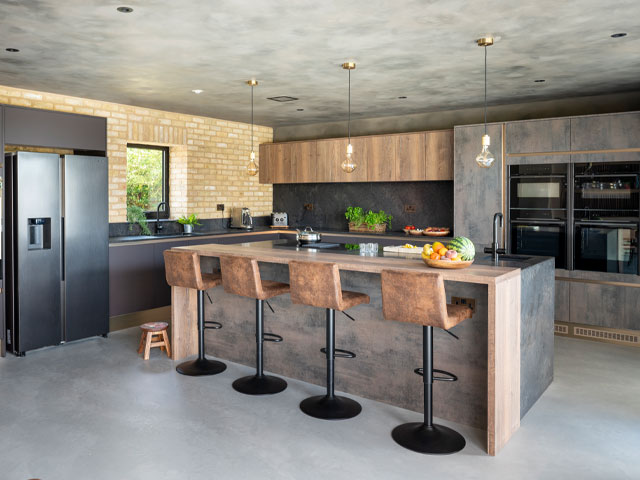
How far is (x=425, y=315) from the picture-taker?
311 centimetres

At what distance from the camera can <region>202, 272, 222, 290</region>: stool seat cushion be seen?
4406 mm

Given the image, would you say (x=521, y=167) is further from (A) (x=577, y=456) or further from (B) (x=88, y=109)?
(B) (x=88, y=109)

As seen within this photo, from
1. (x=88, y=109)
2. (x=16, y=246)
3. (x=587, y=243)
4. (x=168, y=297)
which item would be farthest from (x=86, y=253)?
(x=587, y=243)

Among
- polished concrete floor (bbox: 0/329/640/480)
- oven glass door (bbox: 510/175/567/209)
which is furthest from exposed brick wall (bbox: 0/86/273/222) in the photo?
oven glass door (bbox: 510/175/567/209)

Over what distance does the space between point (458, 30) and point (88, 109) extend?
4412 mm

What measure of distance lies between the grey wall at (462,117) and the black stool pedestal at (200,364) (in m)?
4.23

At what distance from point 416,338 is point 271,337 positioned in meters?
1.36

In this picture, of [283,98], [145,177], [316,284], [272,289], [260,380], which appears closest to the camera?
[316,284]

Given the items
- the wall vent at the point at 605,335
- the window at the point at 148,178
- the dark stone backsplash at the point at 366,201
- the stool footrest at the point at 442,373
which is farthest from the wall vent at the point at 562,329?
the window at the point at 148,178

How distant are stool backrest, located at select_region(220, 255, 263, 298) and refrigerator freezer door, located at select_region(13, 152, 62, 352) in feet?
6.85

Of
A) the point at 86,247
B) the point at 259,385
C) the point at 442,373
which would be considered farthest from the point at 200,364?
the point at 442,373

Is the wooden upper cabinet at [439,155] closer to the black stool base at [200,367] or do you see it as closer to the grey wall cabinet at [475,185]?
the grey wall cabinet at [475,185]

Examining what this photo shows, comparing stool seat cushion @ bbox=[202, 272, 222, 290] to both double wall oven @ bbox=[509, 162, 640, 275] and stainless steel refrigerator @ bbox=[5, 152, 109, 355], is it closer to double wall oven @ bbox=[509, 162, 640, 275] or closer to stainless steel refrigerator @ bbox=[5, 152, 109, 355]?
stainless steel refrigerator @ bbox=[5, 152, 109, 355]

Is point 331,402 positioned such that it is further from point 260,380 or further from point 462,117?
point 462,117
